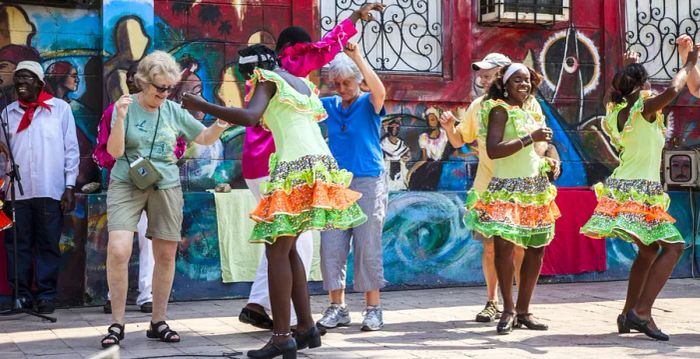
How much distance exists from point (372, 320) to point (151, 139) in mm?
1953

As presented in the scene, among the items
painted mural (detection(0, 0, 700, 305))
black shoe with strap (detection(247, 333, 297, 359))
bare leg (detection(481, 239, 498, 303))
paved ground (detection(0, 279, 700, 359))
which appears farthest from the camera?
painted mural (detection(0, 0, 700, 305))

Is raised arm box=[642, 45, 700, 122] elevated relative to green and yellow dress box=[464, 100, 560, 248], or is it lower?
elevated

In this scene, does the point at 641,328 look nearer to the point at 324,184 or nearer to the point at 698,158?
the point at 324,184

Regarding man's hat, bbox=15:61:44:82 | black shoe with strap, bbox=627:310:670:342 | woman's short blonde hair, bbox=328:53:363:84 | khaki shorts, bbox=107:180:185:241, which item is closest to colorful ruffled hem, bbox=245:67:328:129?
khaki shorts, bbox=107:180:185:241

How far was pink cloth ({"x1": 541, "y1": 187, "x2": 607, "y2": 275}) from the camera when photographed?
1060 centimetres

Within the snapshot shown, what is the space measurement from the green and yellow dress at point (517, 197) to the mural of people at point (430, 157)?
3188mm

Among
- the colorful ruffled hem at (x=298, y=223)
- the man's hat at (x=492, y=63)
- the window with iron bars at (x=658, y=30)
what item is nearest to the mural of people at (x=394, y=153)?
the man's hat at (x=492, y=63)

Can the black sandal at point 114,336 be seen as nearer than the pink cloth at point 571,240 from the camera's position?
Yes

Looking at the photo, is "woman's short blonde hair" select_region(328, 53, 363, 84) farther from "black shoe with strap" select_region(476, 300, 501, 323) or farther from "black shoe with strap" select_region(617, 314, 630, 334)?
"black shoe with strap" select_region(617, 314, 630, 334)

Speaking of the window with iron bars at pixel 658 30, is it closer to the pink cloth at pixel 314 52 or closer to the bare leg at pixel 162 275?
the pink cloth at pixel 314 52

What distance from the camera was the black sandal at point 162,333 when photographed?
6.83m

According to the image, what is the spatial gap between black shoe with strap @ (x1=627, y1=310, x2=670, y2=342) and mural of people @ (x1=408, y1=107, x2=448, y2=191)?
394 centimetres

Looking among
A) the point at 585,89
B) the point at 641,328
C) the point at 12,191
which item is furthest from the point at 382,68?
the point at 641,328

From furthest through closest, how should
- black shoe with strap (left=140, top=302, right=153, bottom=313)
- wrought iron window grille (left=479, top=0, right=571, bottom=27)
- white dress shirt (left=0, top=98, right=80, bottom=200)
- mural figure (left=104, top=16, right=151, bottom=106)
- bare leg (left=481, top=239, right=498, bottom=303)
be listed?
wrought iron window grille (left=479, top=0, right=571, bottom=27) < mural figure (left=104, top=16, right=151, bottom=106) < white dress shirt (left=0, top=98, right=80, bottom=200) < black shoe with strap (left=140, top=302, right=153, bottom=313) < bare leg (left=481, top=239, right=498, bottom=303)
